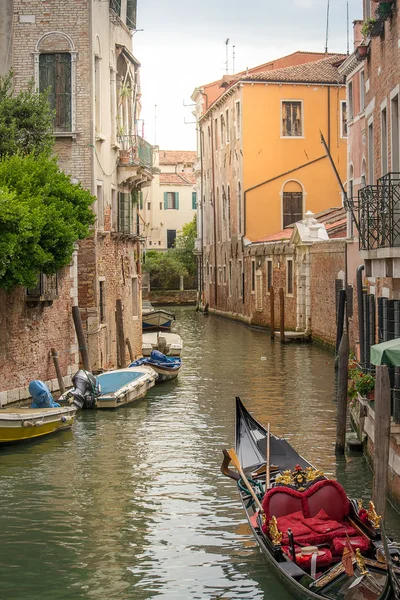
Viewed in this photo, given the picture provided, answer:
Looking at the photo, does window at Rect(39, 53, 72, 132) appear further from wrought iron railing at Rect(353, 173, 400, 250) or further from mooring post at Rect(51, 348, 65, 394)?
wrought iron railing at Rect(353, 173, 400, 250)

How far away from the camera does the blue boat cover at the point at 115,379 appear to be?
1780cm

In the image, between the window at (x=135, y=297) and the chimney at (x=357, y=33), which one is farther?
the window at (x=135, y=297)

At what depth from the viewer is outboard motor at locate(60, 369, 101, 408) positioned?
16.4 meters

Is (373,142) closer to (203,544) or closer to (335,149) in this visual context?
(203,544)

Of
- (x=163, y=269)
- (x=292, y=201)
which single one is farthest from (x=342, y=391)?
(x=163, y=269)

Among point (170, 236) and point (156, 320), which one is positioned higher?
point (170, 236)

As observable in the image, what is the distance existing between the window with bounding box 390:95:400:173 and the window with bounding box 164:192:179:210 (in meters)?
46.3

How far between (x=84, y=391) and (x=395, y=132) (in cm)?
681

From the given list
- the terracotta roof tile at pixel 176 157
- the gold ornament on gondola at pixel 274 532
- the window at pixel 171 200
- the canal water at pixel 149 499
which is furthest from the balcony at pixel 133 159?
the terracotta roof tile at pixel 176 157

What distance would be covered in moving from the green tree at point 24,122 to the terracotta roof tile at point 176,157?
43444 mm

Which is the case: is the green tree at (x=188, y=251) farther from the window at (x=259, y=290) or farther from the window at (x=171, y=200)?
the window at (x=259, y=290)

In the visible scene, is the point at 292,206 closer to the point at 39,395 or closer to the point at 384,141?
the point at 384,141

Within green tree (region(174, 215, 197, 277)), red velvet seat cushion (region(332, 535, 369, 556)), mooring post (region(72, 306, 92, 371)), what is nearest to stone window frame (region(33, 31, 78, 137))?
mooring post (region(72, 306, 92, 371))

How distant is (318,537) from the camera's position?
7832 millimetres
